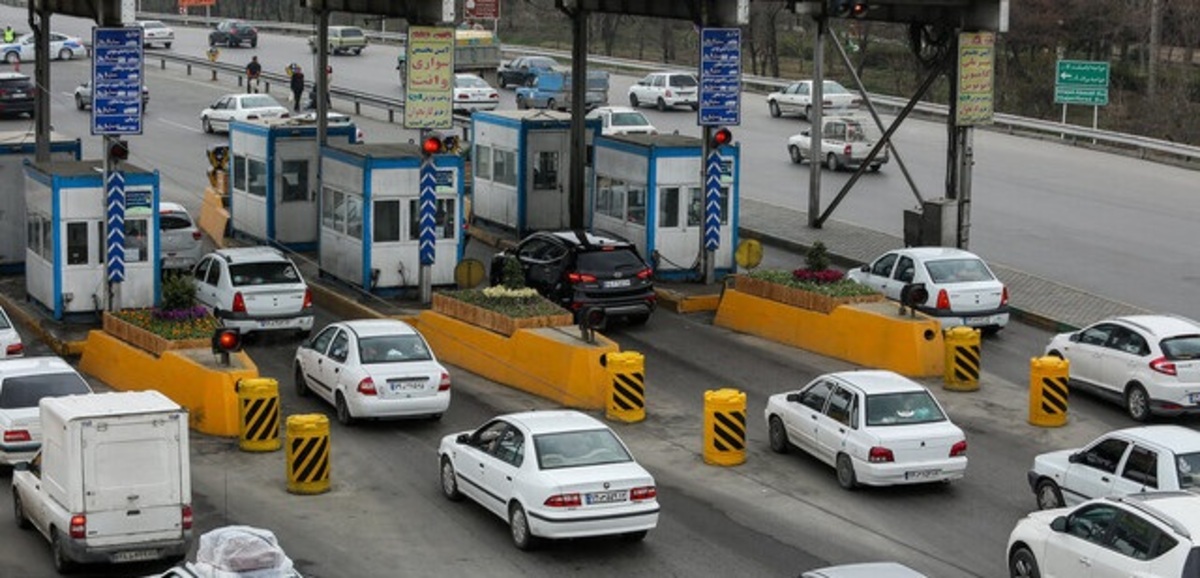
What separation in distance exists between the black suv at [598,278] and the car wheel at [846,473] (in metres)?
9.48

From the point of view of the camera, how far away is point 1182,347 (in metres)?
27.3

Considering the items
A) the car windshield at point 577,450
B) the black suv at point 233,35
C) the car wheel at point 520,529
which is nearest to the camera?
the car wheel at point 520,529

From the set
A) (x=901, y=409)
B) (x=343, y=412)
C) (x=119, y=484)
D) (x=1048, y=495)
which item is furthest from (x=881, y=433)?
(x=119, y=484)

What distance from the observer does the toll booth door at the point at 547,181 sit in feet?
136

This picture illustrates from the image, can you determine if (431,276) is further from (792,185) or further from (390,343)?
(792,185)

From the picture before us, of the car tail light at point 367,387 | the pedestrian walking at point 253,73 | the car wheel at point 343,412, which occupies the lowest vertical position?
the car wheel at point 343,412

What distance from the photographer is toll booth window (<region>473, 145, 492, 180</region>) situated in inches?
1679

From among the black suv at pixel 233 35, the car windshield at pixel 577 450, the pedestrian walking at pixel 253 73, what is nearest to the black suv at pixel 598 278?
the car windshield at pixel 577 450

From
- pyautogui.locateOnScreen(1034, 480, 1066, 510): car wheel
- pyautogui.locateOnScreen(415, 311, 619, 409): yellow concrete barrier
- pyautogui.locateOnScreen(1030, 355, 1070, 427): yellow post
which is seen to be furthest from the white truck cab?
pyautogui.locateOnScreen(1030, 355, 1070, 427): yellow post

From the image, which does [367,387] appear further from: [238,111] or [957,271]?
[238,111]

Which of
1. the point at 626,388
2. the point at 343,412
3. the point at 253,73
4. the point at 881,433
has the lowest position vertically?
the point at 343,412

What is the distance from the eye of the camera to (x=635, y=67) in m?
78.4

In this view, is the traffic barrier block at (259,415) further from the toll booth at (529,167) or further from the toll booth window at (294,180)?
the toll booth at (529,167)

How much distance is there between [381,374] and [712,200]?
11.3m
